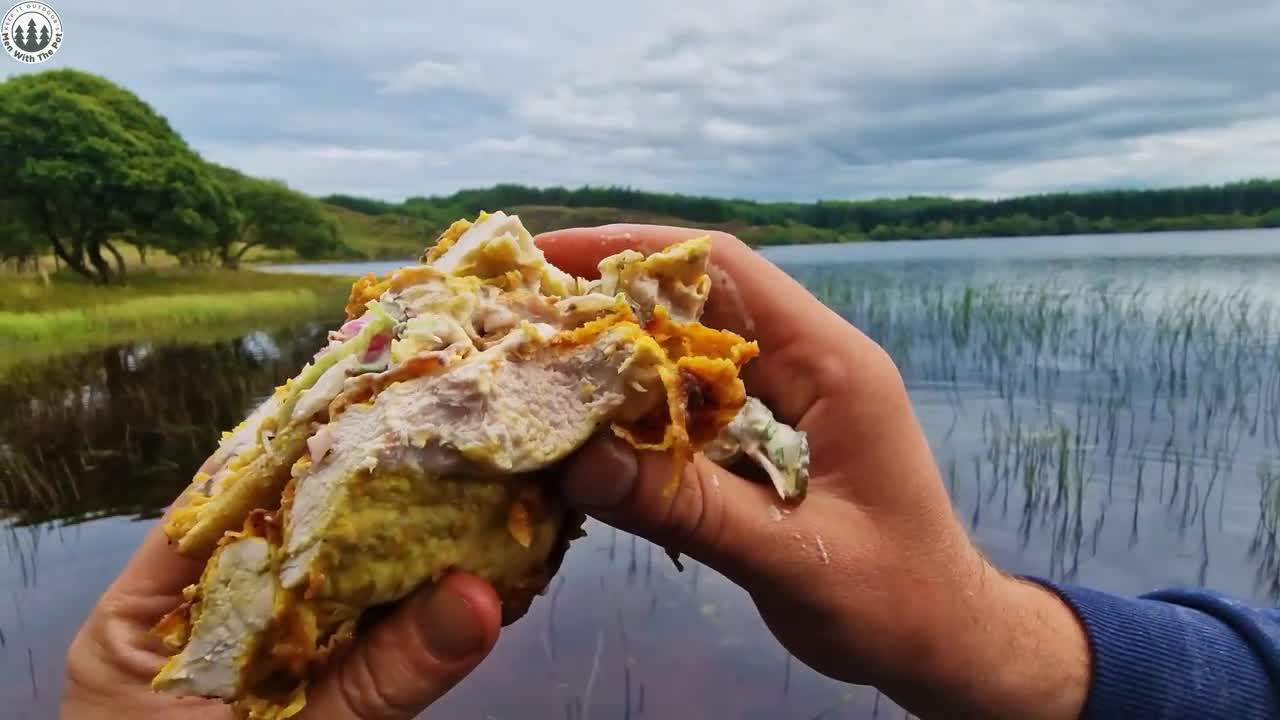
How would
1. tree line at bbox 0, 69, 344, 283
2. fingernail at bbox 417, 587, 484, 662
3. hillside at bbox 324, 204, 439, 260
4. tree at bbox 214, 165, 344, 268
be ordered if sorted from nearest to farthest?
fingernail at bbox 417, 587, 484, 662 → tree line at bbox 0, 69, 344, 283 → tree at bbox 214, 165, 344, 268 → hillside at bbox 324, 204, 439, 260

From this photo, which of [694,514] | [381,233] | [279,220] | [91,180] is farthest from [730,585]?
[381,233]

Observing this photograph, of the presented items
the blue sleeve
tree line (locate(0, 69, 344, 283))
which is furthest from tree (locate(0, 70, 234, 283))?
the blue sleeve

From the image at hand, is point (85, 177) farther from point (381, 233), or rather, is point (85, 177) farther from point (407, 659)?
point (381, 233)

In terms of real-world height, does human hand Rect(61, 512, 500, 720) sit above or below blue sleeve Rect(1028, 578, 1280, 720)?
above

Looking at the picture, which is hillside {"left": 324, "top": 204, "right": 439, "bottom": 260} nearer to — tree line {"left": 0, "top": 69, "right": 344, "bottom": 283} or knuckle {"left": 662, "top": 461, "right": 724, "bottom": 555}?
tree line {"left": 0, "top": 69, "right": 344, "bottom": 283}

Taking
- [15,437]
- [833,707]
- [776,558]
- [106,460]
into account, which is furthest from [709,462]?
[15,437]

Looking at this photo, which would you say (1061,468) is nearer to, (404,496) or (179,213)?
(404,496)

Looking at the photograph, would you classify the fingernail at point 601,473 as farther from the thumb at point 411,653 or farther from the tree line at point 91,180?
the tree line at point 91,180

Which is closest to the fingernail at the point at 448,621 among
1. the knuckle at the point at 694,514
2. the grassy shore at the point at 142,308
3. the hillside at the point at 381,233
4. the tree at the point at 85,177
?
the knuckle at the point at 694,514
